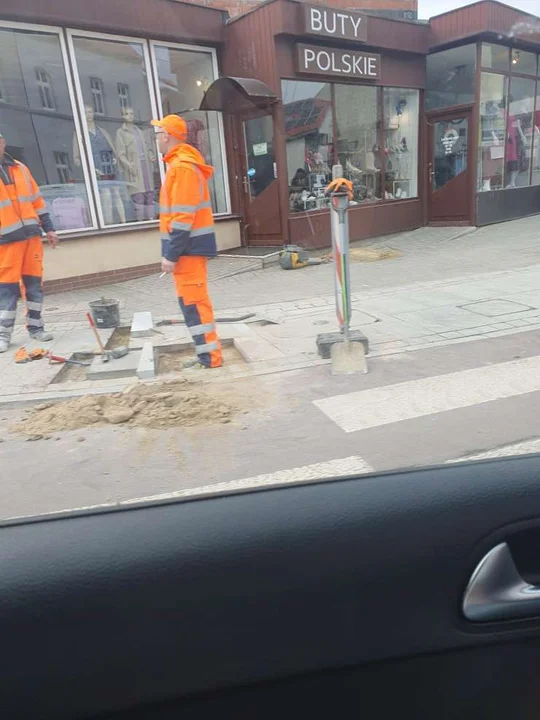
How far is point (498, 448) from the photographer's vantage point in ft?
11.6

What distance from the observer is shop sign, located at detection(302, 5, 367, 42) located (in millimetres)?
10320

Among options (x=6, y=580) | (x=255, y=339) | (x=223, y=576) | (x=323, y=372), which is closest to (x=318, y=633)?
(x=223, y=576)

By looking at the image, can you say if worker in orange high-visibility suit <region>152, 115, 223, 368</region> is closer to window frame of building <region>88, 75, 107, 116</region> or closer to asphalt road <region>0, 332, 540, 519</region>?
asphalt road <region>0, 332, 540, 519</region>

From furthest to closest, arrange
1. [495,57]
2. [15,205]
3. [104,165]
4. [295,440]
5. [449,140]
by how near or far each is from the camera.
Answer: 1. [449,140]
2. [495,57]
3. [104,165]
4. [15,205]
5. [295,440]

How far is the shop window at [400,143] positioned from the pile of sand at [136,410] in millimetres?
9987

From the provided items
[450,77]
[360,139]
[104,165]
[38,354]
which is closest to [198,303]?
[38,354]

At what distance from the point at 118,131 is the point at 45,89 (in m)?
1.32

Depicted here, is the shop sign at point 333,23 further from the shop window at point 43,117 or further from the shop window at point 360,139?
the shop window at point 43,117

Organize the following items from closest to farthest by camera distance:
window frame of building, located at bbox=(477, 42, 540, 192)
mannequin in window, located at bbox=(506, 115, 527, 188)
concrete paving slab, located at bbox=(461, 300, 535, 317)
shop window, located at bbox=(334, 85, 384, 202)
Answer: concrete paving slab, located at bbox=(461, 300, 535, 317)
shop window, located at bbox=(334, 85, 384, 202)
window frame of building, located at bbox=(477, 42, 540, 192)
mannequin in window, located at bbox=(506, 115, 527, 188)

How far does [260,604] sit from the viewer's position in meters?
1.15

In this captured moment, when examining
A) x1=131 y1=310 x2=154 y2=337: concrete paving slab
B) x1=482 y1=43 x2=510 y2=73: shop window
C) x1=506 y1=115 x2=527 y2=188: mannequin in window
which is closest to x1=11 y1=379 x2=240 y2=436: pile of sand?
x1=131 y1=310 x2=154 y2=337: concrete paving slab

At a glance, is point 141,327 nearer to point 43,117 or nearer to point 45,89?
point 43,117

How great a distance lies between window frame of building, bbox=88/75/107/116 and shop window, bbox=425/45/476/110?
24.3 feet

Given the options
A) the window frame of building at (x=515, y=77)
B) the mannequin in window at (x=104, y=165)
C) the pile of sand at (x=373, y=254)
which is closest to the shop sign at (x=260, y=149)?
the pile of sand at (x=373, y=254)
